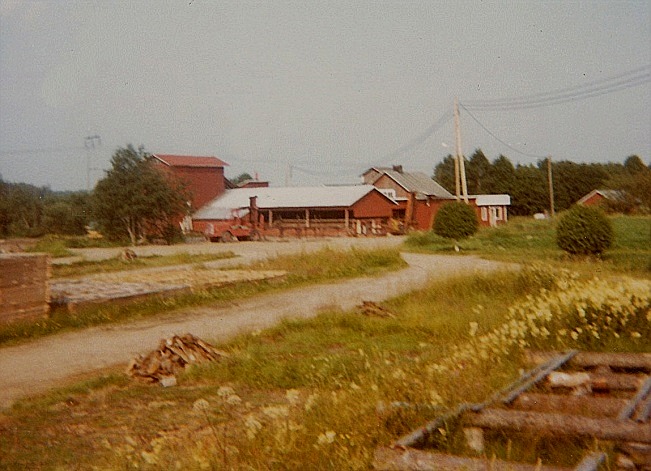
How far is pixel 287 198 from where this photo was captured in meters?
50.0

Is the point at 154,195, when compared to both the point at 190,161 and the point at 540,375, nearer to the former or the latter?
the point at 190,161

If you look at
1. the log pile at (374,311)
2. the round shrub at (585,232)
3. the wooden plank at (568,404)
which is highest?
the round shrub at (585,232)

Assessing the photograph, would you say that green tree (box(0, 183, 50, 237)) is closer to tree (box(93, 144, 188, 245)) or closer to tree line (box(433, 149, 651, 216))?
tree (box(93, 144, 188, 245))

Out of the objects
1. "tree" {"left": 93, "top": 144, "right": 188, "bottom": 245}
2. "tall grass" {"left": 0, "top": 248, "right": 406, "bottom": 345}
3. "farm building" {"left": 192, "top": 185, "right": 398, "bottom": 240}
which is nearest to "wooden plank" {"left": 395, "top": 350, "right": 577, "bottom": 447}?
"tall grass" {"left": 0, "top": 248, "right": 406, "bottom": 345}

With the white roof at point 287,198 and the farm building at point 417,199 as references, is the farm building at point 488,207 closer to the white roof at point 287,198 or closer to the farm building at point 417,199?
the farm building at point 417,199

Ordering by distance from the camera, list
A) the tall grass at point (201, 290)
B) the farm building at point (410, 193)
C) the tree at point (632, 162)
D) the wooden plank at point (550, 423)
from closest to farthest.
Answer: the wooden plank at point (550, 423)
the tall grass at point (201, 290)
the farm building at point (410, 193)
the tree at point (632, 162)

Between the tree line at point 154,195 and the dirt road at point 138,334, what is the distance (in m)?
26.9

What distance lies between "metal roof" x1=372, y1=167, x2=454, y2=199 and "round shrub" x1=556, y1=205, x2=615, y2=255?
32745 mm

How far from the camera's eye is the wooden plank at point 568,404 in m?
4.61

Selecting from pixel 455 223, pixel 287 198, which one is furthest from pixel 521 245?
pixel 287 198

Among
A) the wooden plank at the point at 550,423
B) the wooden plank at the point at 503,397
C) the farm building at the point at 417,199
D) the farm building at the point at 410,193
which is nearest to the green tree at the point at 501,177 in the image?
the farm building at the point at 417,199

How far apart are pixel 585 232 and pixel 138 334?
16775mm

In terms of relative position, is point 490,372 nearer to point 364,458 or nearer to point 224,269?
point 364,458

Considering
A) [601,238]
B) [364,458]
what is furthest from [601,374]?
[601,238]
